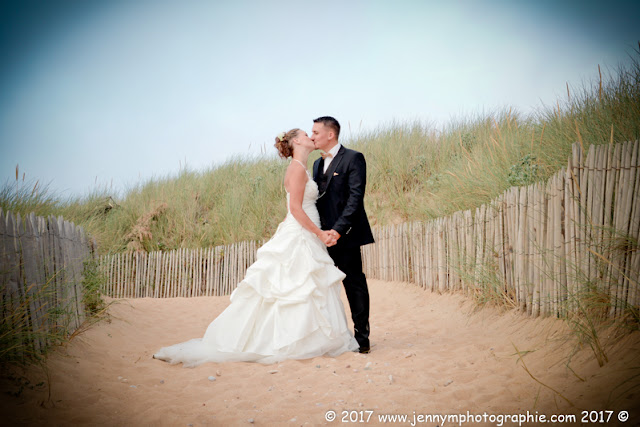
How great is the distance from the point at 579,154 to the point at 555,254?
83 centimetres

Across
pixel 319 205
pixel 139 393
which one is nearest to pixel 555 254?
pixel 319 205

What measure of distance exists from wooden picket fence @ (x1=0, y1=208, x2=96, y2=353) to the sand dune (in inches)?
11.5

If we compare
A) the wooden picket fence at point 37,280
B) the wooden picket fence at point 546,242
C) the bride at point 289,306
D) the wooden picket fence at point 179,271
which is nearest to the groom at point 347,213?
the bride at point 289,306

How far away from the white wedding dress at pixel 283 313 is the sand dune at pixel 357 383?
145mm

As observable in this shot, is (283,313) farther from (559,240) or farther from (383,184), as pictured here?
(383,184)

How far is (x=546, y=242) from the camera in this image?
12.2ft

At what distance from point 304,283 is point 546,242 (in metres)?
2.17

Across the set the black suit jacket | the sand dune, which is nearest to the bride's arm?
the black suit jacket

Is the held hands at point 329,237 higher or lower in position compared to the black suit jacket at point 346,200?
lower

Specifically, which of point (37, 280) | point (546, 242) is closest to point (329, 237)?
point (546, 242)

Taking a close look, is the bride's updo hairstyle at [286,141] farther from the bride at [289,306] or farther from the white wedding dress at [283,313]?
the white wedding dress at [283,313]

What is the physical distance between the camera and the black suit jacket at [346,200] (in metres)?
3.85

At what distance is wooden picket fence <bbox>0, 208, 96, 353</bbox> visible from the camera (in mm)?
3107

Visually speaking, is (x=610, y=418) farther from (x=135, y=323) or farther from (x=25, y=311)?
(x=135, y=323)
